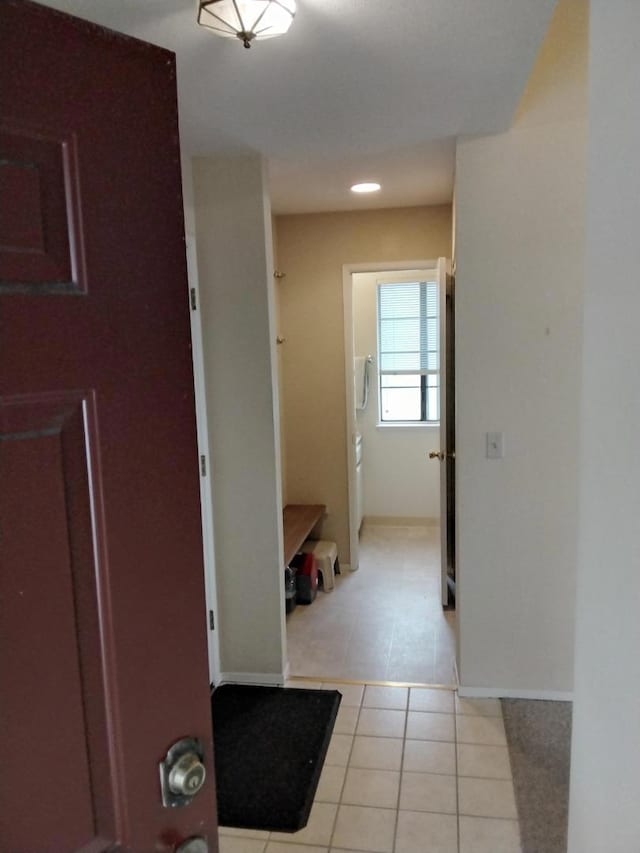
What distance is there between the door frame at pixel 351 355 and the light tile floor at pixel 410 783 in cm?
163

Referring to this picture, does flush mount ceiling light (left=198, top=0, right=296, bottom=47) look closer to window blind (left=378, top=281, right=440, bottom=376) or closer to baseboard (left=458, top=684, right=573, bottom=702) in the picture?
baseboard (left=458, top=684, right=573, bottom=702)

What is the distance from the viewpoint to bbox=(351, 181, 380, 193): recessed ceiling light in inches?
135

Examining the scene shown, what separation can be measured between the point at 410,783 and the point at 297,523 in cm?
189

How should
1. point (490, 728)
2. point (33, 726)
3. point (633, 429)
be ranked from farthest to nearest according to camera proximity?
point (490, 728)
point (633, 429)
point (33, 726)

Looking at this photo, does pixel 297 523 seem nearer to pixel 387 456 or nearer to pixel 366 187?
pixel 387 456

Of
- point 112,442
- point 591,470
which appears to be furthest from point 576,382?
point 112,442

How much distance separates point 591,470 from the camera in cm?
133

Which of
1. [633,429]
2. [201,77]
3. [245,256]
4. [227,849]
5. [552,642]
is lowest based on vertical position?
[227,849]

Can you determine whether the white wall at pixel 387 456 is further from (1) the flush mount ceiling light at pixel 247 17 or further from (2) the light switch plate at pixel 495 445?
(1) the flush mount ceiling light at pixel 247 17

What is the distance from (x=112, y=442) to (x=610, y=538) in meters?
0.96

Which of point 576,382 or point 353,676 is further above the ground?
point 576,382

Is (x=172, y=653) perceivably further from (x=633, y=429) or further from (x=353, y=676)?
(x=353, y=676)

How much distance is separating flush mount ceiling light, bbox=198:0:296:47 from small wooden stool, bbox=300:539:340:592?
3160 millimetres

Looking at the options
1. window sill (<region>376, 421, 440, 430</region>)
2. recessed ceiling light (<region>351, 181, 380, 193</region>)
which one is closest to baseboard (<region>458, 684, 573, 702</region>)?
recessed ceiling light (<region>351, 181, 380, 193</region>)
